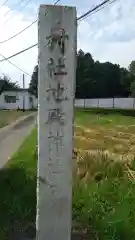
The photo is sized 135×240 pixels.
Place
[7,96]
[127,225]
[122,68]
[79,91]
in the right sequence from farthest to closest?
1. [122,68]
2. [79,91]
3. [7,96]
4. [127,225]

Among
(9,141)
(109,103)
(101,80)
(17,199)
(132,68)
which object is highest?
(132,68)

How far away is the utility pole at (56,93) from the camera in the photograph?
4.71 m

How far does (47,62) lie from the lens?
15.5ft

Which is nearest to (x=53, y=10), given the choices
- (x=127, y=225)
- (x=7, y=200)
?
(x=127, y=225)

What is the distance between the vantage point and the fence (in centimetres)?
6494

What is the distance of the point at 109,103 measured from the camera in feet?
226

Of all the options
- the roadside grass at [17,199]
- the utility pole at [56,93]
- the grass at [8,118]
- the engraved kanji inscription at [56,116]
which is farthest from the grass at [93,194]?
the grass at [8,118]

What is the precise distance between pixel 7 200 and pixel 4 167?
147 inches

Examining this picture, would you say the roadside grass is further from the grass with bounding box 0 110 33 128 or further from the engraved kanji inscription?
the grass with bounding box 0 110 33 128

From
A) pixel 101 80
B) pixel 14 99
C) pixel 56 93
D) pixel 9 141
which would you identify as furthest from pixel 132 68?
pixel 56 93

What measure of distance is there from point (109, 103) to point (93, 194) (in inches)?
2419

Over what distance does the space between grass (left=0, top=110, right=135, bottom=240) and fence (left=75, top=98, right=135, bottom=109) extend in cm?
5314

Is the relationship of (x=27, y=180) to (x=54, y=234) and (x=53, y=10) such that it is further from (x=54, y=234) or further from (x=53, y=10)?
(x=53, y=10)

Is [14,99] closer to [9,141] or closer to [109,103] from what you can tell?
[109,103]
